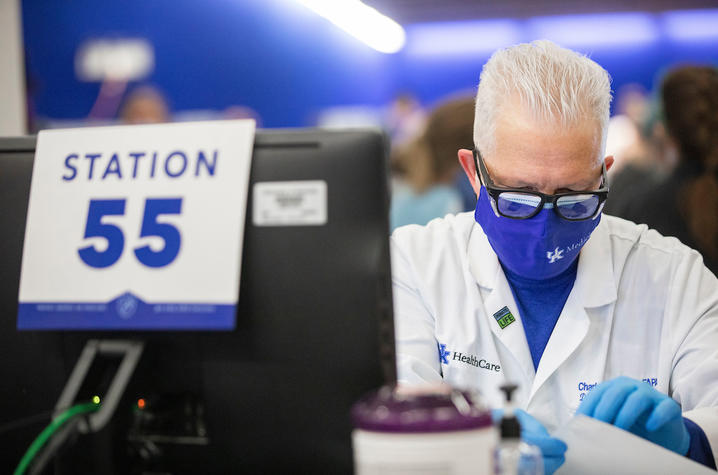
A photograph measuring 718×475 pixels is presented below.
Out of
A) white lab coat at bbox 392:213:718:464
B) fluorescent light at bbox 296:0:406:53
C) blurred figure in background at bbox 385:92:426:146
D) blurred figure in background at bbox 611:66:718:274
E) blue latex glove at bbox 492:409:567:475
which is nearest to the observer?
blue latex glove at bbox 492:409:567:475

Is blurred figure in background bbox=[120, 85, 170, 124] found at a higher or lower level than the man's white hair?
higher

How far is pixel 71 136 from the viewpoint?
1025mm

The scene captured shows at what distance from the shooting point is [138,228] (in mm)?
966

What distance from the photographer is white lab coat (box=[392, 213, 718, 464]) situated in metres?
1.51

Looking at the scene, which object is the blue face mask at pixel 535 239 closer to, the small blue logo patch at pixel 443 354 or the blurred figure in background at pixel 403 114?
the small blue logo patch at pixel 443 354

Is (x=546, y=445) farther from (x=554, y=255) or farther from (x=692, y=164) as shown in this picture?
(x=692, y=164)

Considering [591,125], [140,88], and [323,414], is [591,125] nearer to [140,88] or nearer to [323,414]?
[323,414]

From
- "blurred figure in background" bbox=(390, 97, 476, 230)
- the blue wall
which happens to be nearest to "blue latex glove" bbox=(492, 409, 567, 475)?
"blurred figure in background" bbox=(390, 97, 476, 230)

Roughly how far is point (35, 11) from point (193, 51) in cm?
144

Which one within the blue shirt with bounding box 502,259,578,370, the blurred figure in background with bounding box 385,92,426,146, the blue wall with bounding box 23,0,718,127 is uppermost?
the blue wall with bounding box 23,0,718,127

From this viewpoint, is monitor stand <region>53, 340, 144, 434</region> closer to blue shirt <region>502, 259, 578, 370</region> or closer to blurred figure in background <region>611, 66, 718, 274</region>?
blue shirt <region>502, 259, 578, 370</region>

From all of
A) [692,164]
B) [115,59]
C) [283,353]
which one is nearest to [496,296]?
[283,353]

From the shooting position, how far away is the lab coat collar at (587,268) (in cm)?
157

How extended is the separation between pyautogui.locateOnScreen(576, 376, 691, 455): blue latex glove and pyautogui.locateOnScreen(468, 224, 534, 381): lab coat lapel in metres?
0.36
